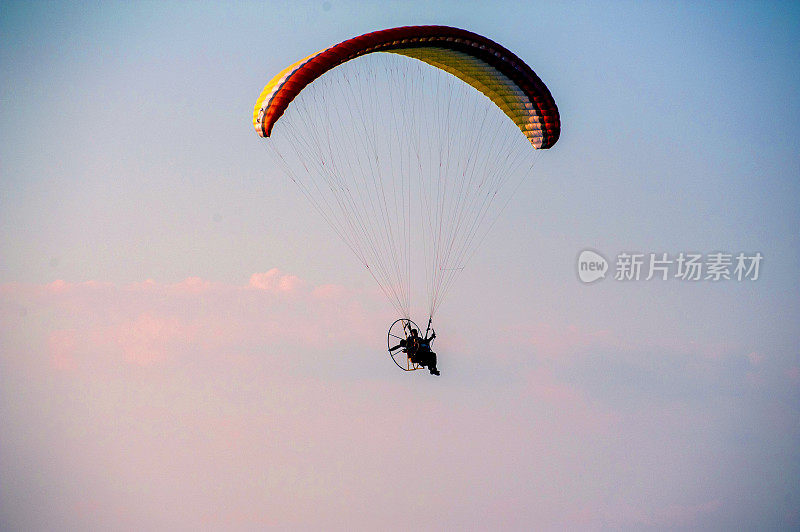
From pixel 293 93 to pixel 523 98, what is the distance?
233 inches

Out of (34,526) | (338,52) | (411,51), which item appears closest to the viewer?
(338,52)

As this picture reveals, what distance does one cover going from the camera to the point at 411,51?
23328 mm

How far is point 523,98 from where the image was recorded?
24.3 m

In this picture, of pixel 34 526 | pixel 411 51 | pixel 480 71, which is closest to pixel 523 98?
pixel 480 71

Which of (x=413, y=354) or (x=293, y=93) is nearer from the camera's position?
(x=293, y=93)

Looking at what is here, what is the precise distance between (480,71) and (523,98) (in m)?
1.22

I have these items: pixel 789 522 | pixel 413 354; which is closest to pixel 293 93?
pixel 413 354

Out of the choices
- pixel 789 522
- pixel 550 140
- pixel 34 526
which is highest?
pixel 550 140

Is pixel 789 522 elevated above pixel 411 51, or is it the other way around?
pixel 411 51

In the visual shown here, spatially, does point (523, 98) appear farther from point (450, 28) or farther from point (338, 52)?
point (338, 52)

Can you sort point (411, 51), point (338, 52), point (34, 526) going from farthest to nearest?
point (34, 526) → point (411, 51) → point (338, 52)

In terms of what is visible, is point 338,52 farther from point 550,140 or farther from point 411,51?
point 550,140

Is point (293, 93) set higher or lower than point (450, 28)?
lower

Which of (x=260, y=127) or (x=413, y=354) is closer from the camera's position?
(x=260, y=127)
